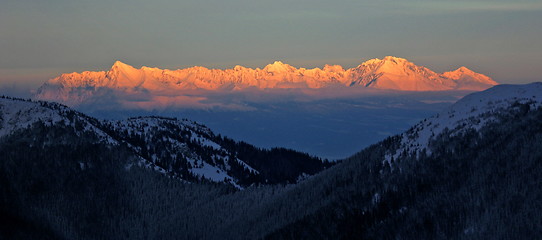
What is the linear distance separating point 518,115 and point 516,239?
177 feet

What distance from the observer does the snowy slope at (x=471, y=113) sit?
161 meters

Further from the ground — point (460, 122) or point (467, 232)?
point (460, 122)

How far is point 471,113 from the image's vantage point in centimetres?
16700

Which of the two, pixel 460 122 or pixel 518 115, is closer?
pixel 518 115

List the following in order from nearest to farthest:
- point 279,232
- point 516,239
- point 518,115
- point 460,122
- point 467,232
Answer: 1. point 516,239
2. point 467,232
3. point 518,115
4. point 460,122
5. point 279,232

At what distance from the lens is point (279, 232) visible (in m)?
186

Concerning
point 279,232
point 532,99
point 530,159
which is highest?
Result: point 532,99

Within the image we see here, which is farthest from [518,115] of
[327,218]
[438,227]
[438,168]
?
[327,218]

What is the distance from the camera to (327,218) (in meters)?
175

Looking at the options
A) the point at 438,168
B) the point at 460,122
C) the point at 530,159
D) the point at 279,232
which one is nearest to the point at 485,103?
the point at 460,122

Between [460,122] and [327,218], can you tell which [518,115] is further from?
[327,218]

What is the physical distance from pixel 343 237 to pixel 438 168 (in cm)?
2711

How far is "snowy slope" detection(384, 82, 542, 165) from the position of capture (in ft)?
528

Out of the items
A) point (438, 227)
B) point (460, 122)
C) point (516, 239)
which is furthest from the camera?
point (460, 122)
